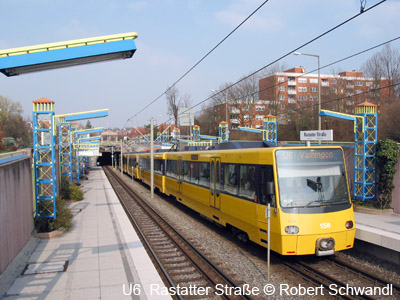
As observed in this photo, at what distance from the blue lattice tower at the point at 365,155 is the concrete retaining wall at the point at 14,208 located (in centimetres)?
1265

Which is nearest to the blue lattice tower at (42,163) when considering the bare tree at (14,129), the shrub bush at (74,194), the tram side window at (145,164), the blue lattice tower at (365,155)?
the shrub bush at (74,194)

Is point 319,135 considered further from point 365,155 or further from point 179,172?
point 179,172

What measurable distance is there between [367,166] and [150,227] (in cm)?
967

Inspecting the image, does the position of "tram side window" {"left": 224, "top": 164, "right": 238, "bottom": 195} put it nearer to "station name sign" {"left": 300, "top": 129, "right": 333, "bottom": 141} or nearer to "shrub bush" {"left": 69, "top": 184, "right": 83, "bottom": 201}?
"station name sign" {"left": 300, "top": 129, "right": 333, "bottom": 141}

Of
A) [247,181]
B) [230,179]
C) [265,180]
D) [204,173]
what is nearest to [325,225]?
[265,180]

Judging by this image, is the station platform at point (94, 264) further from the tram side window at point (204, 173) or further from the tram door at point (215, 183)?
the tram side window at point (204, 173)

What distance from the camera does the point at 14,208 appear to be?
9273mm

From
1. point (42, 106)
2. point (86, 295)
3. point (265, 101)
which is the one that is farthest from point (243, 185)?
point (265, 101)

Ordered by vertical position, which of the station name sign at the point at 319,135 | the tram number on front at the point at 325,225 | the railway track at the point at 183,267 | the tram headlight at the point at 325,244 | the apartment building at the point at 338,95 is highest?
the apartment building at the point at 338,95

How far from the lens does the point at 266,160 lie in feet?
27.7

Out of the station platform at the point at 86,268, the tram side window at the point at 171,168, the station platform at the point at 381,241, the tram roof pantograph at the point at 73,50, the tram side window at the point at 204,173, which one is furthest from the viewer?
the tram side window at the point at 171,168

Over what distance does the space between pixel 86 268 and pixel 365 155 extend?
11942mm

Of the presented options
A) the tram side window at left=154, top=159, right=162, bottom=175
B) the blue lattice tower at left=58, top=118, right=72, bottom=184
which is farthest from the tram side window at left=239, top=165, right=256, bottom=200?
the blue lattice tower at left=58, top=118, right=72, bottom=184

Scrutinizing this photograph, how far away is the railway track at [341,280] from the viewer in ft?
22.6
